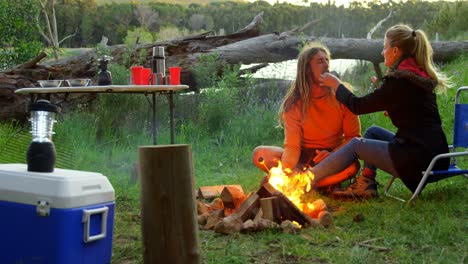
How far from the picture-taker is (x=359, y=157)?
Result: 13.2ft

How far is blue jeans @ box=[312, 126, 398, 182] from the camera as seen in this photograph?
12.8 ft

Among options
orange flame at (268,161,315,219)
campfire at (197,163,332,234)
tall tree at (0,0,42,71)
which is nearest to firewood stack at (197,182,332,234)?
campfire at (197,163,332,234)

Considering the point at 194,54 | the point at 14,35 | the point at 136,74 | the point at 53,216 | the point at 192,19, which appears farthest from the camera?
the point at 192,19

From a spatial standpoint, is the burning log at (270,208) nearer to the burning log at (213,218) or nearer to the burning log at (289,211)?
the burning log at (289,211)

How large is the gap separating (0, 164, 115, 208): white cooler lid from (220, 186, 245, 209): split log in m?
1.26

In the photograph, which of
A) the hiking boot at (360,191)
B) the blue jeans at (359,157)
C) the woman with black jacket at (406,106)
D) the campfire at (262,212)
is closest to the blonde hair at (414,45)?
the woman with black jacket at (406,106)

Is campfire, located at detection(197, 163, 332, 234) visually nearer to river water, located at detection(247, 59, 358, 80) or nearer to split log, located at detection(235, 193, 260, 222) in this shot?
split log, located at detection(235, 193, 260, 222)

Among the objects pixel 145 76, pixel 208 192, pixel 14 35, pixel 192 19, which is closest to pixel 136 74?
pixel 145 76

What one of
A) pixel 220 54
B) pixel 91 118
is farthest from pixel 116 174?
pixel 220 54

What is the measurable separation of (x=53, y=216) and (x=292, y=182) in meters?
1.99

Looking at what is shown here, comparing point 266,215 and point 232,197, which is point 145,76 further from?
point 266,215

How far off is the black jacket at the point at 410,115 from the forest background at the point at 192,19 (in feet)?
16.1

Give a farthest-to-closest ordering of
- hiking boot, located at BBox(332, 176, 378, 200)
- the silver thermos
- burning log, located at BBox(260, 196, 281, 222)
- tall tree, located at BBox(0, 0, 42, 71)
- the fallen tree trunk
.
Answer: tall tree, located at BBox(0, 0, 42, 71)
the fallen tree trunk
the silver thermos
hiking boot, located at BBox(332, 176, 378, 200)
burning log, located at BBox(260, 196, 281, 222)

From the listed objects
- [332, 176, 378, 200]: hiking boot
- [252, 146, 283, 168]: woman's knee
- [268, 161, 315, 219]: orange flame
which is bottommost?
[332, 176, 378, 200]: hiking boot
